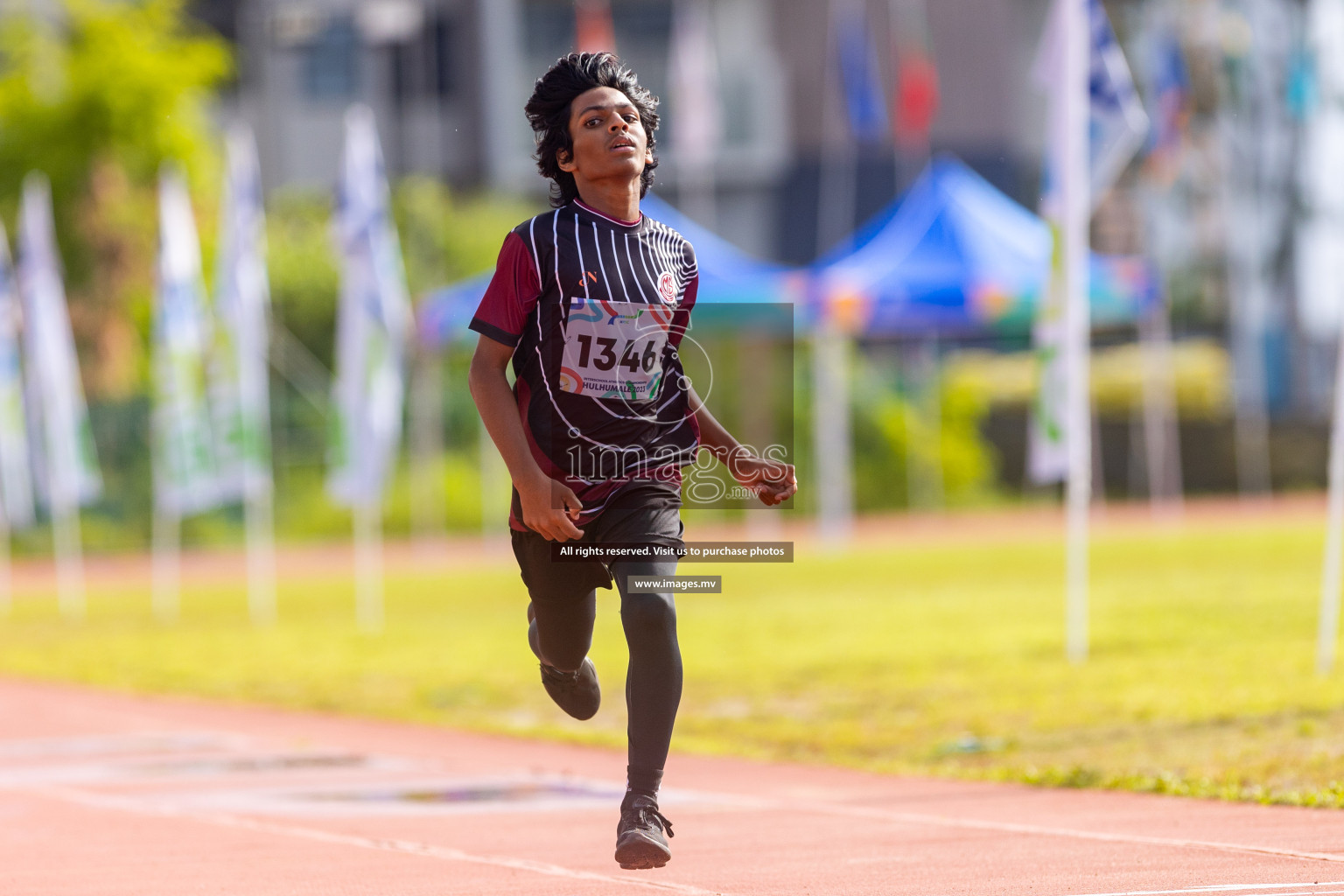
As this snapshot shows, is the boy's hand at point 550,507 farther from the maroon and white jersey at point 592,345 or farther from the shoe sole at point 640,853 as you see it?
the shoe sole at point 640,853

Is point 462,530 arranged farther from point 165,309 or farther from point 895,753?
point 895,753

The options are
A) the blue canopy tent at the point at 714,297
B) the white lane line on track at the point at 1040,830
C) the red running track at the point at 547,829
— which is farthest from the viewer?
the blue canopy tent at the point at 714,297

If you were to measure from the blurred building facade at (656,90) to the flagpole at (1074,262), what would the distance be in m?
25.6

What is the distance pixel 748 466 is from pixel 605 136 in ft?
3.28

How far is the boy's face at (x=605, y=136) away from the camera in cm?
520

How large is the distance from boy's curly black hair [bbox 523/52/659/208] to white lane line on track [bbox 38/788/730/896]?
1963 millimetres

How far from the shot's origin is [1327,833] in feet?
20.5

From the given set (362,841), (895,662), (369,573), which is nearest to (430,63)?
(369,573)

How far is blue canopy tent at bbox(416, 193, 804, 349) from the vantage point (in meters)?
21.8

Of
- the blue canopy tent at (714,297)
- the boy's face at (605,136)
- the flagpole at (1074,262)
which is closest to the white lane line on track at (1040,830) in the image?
the boy's face at (605,136)

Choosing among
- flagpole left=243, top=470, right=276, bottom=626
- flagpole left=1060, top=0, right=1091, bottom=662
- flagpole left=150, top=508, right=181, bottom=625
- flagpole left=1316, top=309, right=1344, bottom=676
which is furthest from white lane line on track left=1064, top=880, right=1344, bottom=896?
flagpole left=150, top=508, right=181, bottom=625

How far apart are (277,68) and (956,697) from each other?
32.2 m

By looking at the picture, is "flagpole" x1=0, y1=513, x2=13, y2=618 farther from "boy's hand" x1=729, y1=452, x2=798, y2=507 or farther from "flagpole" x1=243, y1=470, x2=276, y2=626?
"boy's hand" x1=729, y1=452, x2=798, y2=507

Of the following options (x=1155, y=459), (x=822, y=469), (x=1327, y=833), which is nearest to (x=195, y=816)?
(x=1327, y=833)
